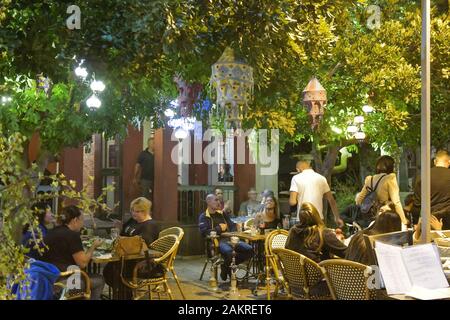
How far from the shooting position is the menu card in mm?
3582

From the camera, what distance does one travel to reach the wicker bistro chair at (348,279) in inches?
168

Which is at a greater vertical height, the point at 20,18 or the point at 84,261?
the point at 20,18

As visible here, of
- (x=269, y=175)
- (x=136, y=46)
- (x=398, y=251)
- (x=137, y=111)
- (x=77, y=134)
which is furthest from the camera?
(x=269, y=175)

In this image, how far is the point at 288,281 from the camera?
532cm

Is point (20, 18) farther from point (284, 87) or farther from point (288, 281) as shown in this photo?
point (288, 281)

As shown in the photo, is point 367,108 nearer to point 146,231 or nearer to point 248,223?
point 248,223

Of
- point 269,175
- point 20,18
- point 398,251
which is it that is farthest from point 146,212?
point 269,175

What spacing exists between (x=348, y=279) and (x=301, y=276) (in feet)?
2.45

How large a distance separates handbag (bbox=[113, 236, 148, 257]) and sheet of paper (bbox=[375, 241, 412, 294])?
3362mm

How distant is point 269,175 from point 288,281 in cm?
1104

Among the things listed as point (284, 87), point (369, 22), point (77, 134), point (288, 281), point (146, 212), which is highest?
point (369, 22)

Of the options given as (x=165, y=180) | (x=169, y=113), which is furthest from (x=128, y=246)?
(x=165, y=180)

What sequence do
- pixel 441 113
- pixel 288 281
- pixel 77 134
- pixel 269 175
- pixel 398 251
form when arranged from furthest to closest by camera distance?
1. pixel 269 175
2. pixel 441 113
3. pixel 77 134
4. pixel 288 281
5. pixel 398 251

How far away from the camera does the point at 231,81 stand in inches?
203
